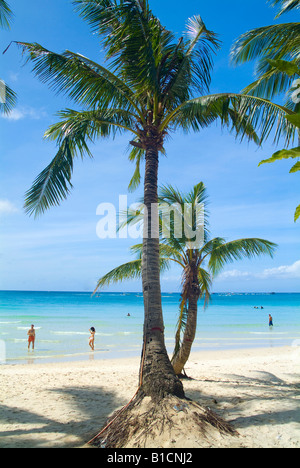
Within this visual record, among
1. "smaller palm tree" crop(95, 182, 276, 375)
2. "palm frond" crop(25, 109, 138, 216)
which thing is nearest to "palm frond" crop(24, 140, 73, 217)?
"palm frond" crop(25, 109, 138, 216)

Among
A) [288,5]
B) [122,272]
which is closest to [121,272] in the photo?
[122,272]

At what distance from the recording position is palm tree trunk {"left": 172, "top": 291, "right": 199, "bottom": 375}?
27.6 ft

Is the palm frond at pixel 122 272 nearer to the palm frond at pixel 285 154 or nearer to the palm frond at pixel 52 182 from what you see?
the palm frond at pixel 52 182

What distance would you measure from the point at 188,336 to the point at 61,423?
3.67 m

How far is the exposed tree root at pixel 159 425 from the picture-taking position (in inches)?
165

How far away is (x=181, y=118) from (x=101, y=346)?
Result: 1571 centimetres

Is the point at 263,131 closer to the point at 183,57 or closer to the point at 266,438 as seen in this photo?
the point at 183,57

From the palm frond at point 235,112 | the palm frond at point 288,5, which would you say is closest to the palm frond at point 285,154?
the palm frond at point 235,112

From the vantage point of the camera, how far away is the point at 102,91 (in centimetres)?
637

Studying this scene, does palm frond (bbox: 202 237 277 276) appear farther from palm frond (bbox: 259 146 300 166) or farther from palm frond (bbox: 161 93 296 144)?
palm frond (bbox: 259 146 300 166)

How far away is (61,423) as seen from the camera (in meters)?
A: 5.86

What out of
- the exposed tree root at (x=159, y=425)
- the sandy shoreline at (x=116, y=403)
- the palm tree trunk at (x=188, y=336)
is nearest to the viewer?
the exposed tree root at (x=159, y=425)

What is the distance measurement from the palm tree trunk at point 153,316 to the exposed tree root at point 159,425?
0.67 ft
